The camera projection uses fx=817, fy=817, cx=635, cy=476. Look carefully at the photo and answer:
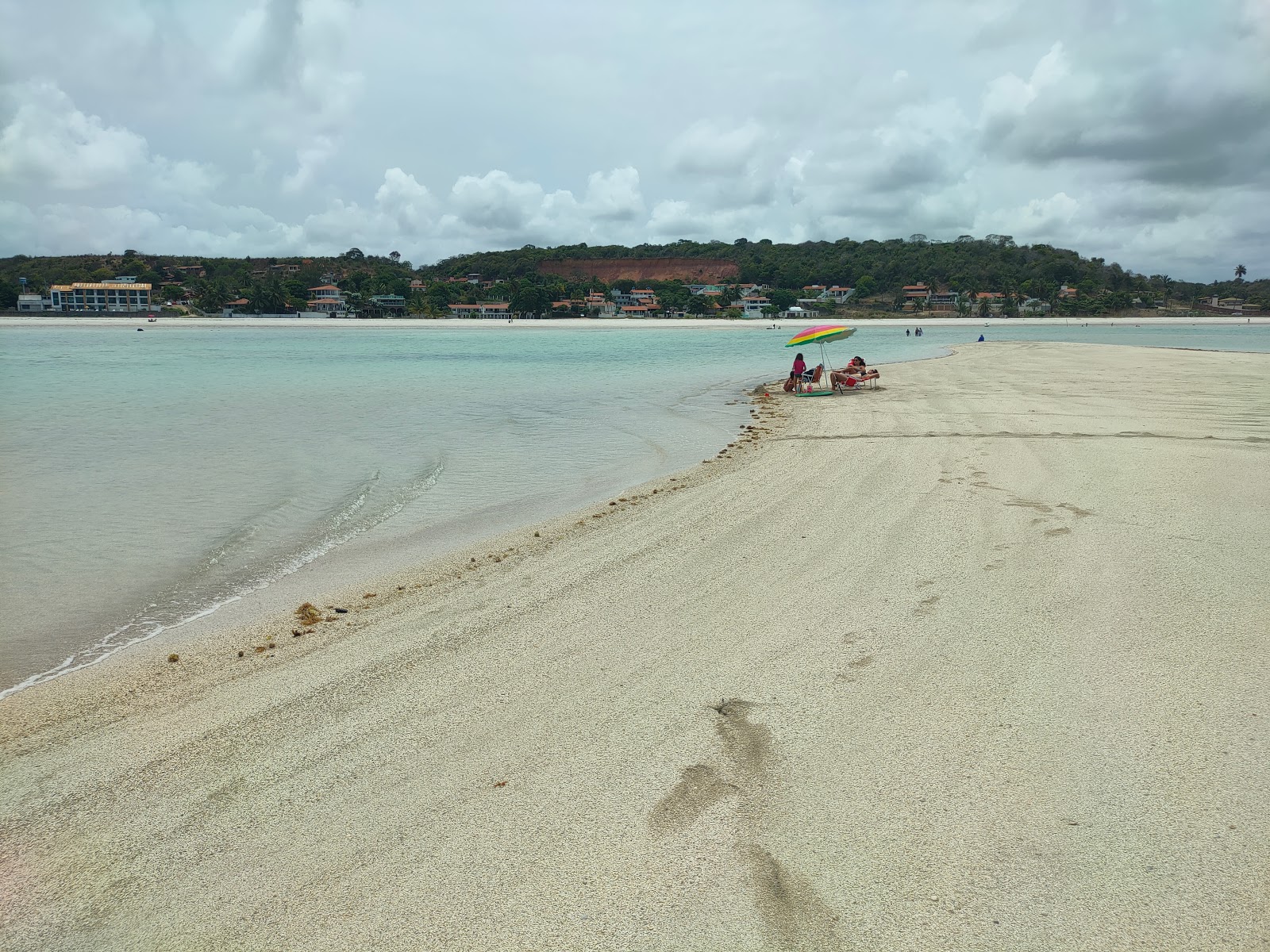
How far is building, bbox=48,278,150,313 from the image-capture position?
12525 cm

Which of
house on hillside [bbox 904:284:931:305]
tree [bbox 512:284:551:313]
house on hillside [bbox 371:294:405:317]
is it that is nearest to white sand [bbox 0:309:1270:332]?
tree [bbox 512:284:551:313]

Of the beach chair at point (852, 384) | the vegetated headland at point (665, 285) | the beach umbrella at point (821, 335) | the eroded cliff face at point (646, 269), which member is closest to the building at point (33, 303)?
the vegetated headland at point (665, 285)

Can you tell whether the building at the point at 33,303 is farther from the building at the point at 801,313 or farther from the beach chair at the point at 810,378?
the beach chair at the point at 810,378

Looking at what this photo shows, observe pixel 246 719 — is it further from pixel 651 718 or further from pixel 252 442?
pixel 252 442

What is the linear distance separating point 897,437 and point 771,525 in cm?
575

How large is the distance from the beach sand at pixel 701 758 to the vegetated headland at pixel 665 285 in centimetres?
11964

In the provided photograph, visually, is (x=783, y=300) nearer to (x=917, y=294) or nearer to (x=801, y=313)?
(x=801, y=313)

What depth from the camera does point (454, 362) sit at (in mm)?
41500

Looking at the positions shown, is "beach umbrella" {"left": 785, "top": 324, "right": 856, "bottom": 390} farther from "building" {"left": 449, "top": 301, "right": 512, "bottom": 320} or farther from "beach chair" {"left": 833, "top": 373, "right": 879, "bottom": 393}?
"building" {"left": 449, "top": 301, "right": 512, "bottom": 320}

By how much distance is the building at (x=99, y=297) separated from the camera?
12525 cm

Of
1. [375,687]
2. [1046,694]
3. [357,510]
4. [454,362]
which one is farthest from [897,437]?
[454,362]

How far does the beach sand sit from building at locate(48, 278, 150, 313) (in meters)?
145

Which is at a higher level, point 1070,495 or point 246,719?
point 1070,495

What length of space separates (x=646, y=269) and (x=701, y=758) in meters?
195
